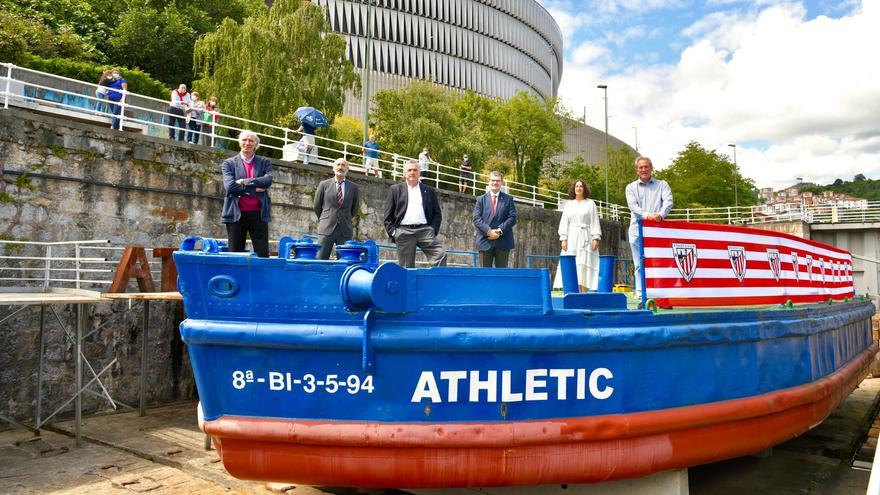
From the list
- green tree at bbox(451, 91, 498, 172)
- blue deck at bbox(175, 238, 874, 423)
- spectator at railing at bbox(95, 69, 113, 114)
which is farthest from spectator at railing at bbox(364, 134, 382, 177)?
green tree at bbox(451, 91, 498, 172)

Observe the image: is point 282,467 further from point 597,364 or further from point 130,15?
point 130,15

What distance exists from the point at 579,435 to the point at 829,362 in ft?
13.3

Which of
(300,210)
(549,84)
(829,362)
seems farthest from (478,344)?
(549,84)

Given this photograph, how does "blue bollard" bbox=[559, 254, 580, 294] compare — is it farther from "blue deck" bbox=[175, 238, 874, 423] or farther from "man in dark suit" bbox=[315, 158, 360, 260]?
"man in dark suit" bbox=[315, 158, 360, 260]

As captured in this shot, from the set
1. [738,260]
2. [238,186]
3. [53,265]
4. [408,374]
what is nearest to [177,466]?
[238,186]

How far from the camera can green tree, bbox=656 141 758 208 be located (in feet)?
159

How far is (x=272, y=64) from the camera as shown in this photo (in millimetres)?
21375

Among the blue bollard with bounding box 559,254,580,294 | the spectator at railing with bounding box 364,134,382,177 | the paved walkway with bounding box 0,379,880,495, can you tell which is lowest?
the paved walkway with bounding box 0,379,880,495

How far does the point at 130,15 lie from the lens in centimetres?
2842

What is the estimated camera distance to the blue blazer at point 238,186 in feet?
18.3

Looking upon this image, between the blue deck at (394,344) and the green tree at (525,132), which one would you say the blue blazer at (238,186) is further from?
the green tree at (525,132)

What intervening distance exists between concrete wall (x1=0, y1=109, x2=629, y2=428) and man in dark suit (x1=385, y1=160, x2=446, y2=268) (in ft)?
17.7

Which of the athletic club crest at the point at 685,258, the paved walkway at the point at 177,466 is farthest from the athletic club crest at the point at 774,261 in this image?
the paved walkway at the point at 177,466

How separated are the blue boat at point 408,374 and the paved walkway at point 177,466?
979mm
